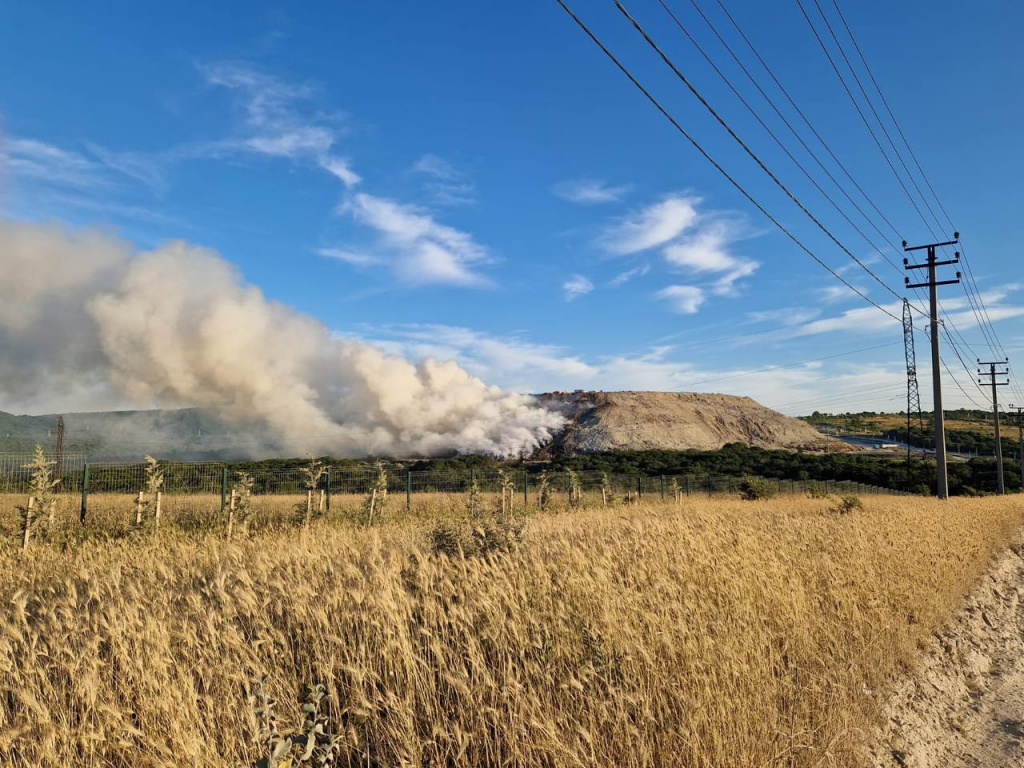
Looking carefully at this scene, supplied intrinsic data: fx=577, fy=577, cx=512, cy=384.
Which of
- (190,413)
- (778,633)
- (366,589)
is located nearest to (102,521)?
(366,589)

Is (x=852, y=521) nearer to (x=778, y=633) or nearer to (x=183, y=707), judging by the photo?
(x=778, y=633)

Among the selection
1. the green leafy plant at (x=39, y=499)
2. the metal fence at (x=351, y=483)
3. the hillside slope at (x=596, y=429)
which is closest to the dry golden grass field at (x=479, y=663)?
the green leafy plant at (x=39, y=499)

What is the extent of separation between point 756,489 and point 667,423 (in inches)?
2278

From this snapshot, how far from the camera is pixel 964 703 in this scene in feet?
19.7

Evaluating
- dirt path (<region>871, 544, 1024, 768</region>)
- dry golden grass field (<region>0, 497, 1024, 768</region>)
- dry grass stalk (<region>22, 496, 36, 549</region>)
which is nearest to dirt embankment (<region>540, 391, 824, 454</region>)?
dry grass stalk (<region>22, 496, 36, 549</region>)

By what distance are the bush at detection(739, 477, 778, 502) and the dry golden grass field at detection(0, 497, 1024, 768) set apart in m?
33.2

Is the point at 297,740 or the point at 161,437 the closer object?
the point at 297,740

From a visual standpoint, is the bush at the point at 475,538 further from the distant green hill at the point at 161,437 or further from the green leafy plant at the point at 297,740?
the distant green hill at the point at 161,437

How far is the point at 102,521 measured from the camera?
17.2 m

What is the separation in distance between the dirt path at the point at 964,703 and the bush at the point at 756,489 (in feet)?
97.8

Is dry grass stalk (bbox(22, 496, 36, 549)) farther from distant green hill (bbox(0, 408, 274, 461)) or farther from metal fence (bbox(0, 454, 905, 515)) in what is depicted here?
distant green hill (bbox(0, 408, 274, 461))

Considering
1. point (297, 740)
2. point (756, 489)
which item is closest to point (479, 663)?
point (297, 740)

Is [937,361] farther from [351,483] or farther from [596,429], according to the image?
[596,429]

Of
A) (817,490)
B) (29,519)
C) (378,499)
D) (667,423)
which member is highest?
(667,423)
